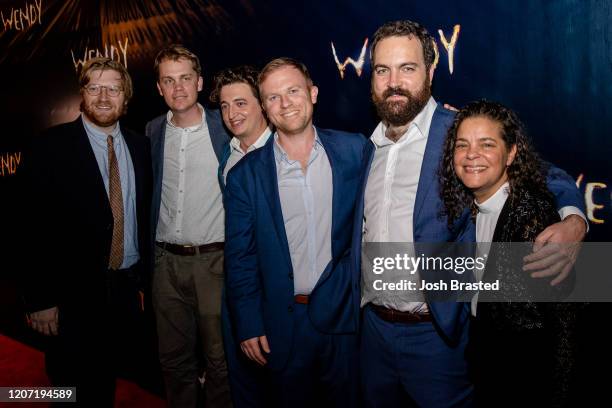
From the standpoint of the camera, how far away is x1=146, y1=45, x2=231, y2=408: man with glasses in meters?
2.46

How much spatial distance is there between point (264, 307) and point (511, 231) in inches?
42.3

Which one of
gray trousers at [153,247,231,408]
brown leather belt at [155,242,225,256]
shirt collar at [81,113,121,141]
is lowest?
gray trousers at [153,247,231,408]

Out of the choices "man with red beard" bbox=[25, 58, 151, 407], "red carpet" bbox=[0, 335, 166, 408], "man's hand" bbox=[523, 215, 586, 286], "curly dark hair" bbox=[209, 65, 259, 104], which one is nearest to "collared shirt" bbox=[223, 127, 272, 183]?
"curly dark hair" bbox=[209, 65, 259, 104]

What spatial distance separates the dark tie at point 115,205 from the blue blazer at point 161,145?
203mm

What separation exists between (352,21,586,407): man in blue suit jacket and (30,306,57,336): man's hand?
1570 mm

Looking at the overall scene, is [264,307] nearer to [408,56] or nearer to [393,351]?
[393,351]

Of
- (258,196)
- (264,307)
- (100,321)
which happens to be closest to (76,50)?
(100,321)

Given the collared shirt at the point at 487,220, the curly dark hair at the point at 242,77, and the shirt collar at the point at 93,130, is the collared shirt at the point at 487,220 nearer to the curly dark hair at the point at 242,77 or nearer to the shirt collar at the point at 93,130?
the curly dark hair at the point at 242,77

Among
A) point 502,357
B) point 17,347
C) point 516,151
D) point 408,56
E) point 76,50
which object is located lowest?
point 17,347

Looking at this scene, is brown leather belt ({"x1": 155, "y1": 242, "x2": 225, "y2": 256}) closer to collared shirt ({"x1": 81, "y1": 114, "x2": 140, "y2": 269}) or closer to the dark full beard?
collared shirt ({"x1": 81, "y1": 114, "x2": 140, "y2": 269})

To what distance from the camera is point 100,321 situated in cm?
233

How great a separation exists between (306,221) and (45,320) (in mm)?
1471

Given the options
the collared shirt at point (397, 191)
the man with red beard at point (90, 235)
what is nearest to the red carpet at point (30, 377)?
the man with red beard at point (90, 235)
